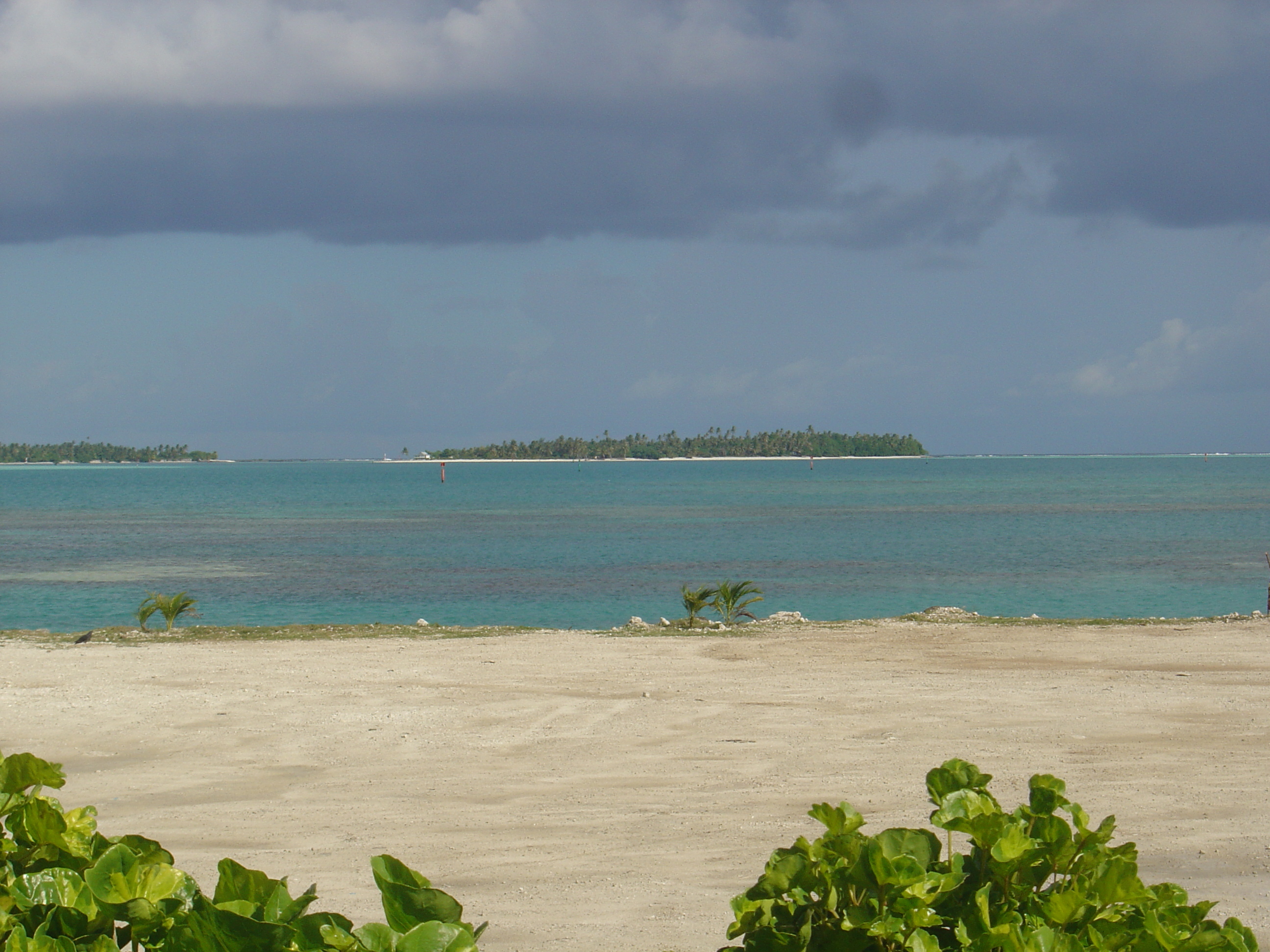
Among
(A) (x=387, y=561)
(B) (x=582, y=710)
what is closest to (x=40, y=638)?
(B) (x=582, y=710)

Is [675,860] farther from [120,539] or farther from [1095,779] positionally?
[120,539]

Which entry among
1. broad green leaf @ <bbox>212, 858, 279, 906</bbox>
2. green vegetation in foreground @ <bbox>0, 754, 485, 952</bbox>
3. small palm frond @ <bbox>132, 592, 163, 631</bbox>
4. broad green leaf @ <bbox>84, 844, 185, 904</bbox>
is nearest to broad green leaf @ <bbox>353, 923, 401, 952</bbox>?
green vegetation in foreground @ <bbox>0, 754, 485, 952</bbox>

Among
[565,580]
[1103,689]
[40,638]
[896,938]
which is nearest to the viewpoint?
[896,938]

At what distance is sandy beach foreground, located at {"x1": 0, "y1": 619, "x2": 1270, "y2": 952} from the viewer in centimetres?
726

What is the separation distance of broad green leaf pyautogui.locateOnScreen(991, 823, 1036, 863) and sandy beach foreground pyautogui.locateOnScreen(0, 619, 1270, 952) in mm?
4265

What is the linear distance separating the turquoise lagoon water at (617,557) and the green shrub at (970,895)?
27123 mm

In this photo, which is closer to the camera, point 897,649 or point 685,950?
point 685,950

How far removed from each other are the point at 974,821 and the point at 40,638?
21717mm

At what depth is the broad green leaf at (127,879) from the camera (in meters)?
1.99

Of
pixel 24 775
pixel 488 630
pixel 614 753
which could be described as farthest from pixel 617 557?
pixel 24 775

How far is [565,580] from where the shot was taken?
132 feet

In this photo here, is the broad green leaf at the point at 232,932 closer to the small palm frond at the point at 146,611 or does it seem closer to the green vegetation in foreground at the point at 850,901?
the green vegetation in foreground at the point at 850,901

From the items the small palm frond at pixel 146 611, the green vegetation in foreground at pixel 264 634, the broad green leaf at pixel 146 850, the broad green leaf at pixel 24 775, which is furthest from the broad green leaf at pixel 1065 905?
the small palm frond at pixel 146 611

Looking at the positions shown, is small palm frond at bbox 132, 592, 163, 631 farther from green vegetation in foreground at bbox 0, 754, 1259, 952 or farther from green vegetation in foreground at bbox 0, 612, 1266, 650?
green vegetation in foreground at bbox 0, 754, 1259, 952
